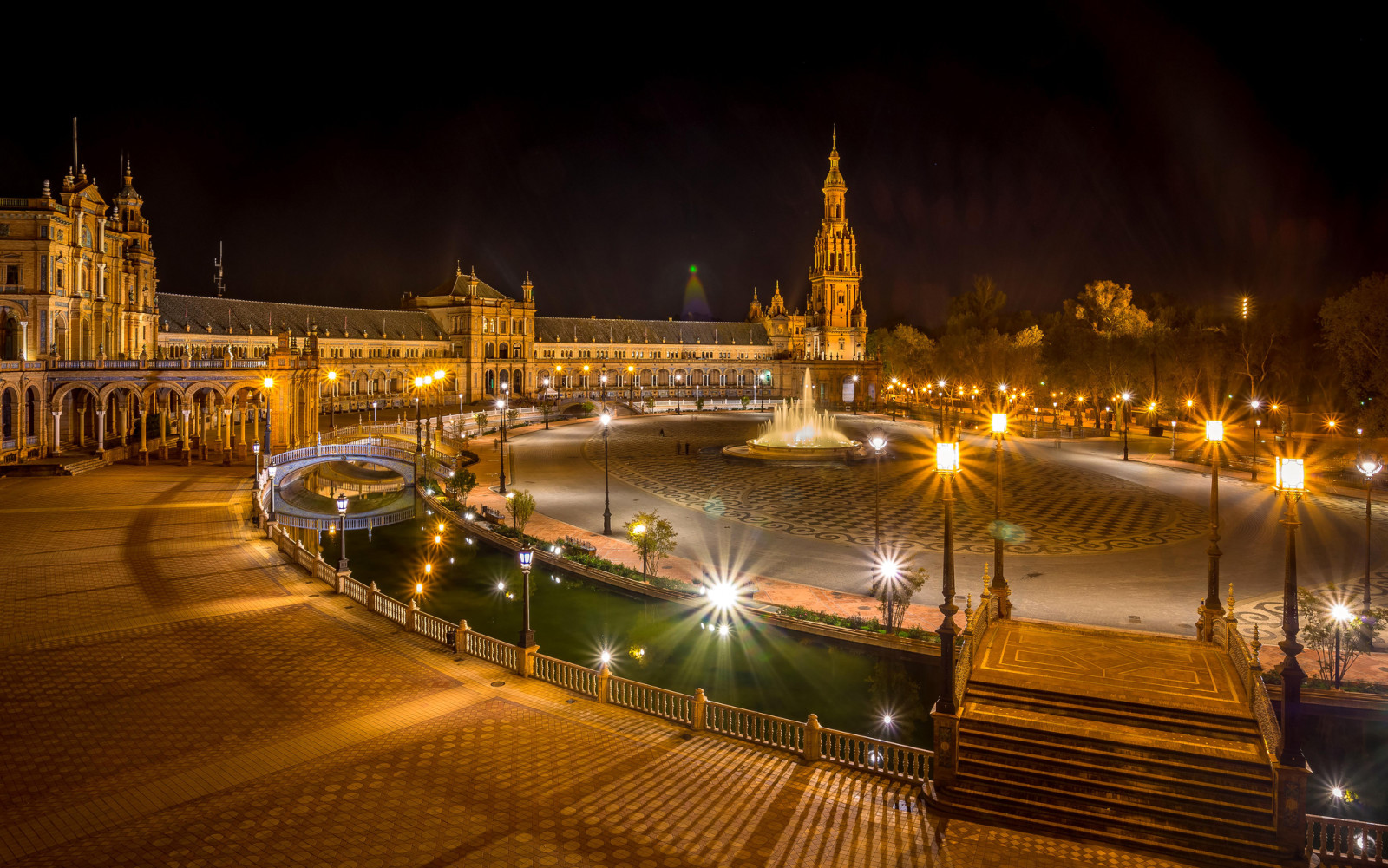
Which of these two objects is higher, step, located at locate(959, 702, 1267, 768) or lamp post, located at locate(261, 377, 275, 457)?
lamp post, located at locate(261, 377, 275, 457)

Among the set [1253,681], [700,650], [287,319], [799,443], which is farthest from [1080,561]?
[287,319]

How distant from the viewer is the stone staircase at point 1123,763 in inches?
477

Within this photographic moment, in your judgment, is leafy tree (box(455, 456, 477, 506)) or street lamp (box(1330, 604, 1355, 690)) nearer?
street lamp (box(1330, 604, 1355, 690))

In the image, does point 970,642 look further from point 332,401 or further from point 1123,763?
point 332,401

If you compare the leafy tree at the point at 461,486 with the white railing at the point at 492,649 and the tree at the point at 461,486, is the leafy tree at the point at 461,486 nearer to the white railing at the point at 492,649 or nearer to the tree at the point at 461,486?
the tree at the point at 461,486

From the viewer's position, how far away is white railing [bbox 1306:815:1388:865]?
1146 cm

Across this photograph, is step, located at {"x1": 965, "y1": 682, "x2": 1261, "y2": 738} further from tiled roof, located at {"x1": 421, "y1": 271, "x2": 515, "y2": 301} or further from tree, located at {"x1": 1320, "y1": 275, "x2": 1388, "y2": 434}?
tiled roof, located at {"x1": 421, "y1": 271, "x2": 515, "y2": 301}

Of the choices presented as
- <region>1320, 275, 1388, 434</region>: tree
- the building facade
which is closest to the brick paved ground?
the building facade

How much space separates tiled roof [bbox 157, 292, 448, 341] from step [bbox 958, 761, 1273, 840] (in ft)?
284

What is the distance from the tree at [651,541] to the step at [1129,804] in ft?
52.5

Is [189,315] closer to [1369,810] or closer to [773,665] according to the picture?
[773,665]

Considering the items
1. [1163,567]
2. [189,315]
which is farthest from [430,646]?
[189,315]

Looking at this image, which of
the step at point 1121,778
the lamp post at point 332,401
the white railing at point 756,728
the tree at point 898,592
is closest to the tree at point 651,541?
the tree at point 898,592

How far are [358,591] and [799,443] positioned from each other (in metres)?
43.4
